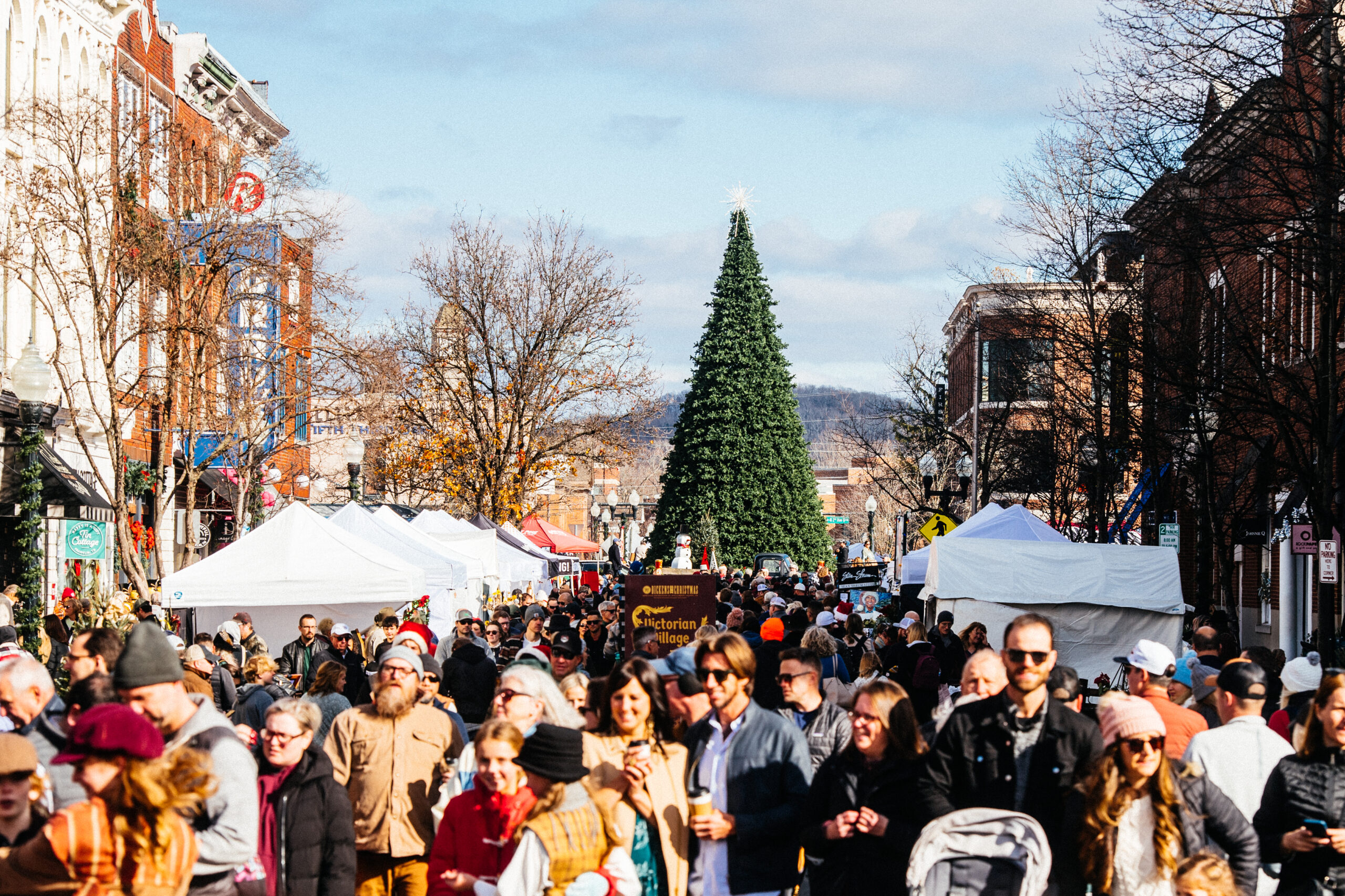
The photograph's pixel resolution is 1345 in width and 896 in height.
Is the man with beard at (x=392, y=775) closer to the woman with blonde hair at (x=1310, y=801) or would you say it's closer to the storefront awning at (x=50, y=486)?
the woman with blonde hair at (x=1310, y=801)

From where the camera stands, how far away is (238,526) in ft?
94.8

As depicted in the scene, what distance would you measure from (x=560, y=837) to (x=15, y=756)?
1.85 meters

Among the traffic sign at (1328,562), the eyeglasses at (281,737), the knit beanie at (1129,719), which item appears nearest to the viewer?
the knit beanie at (1129,719)

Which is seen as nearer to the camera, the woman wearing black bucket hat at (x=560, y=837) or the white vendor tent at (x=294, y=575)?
the woman wearing black bucket hat at (x=560, y=837)

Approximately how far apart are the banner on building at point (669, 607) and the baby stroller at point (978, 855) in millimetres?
11785

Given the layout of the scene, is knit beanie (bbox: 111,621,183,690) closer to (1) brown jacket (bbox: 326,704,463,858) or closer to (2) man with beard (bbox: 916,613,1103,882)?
(1) brown jacket (bbox: 326,704,463,858)

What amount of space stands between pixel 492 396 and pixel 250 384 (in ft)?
60.7

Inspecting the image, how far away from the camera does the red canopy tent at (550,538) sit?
43.7 m

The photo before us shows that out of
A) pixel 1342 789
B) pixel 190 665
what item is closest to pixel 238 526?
pixel 190 665

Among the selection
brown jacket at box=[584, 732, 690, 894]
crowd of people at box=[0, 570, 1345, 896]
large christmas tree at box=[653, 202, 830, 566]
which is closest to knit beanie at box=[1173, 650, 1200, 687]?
crowd of people at box=[0, 570, 1345, 896]

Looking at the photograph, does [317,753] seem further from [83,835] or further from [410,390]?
[410,390]

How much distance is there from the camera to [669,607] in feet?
59.4

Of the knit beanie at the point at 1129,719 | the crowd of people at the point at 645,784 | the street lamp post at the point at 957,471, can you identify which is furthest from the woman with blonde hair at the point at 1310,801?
the street lamp post at the point at 957,471

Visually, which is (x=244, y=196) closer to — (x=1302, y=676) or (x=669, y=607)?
(x=669, y=607)
